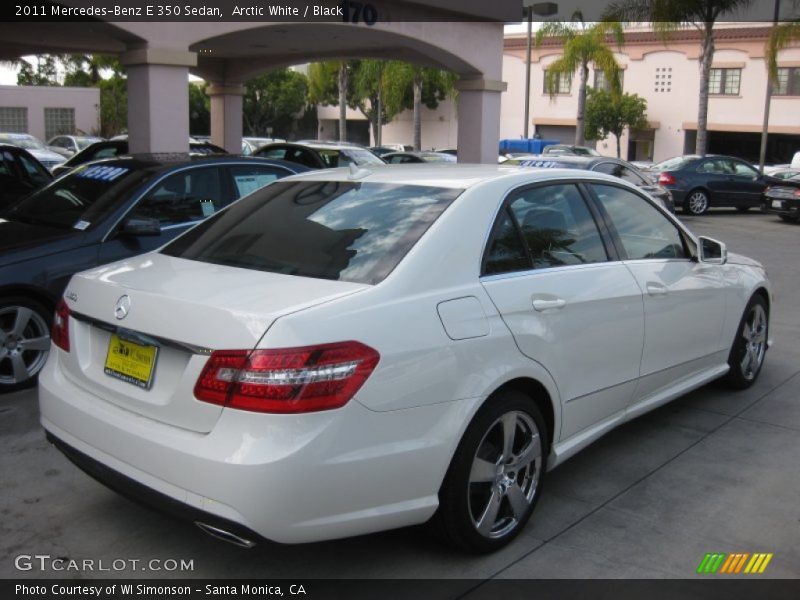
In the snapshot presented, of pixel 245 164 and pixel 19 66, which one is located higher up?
pixel 19 66

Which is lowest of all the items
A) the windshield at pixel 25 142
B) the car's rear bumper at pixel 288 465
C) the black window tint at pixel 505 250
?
the car's rear bumper at pixel 288 465

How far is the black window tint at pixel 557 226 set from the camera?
3.96 metres

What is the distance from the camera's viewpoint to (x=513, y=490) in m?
3.67

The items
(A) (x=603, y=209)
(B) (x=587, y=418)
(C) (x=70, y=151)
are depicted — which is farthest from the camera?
(C) (x=70, y=151)

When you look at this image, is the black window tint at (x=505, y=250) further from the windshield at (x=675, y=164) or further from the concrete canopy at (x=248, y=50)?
the windshield at (x=675, y=164)

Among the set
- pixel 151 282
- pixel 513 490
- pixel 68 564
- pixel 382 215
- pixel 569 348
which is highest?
pixel 382 215

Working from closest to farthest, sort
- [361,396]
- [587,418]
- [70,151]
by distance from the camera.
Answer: [361,396]
[587,418]
[70,151]

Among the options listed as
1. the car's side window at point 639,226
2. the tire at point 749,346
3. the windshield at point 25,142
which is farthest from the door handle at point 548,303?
the windshield at point 25,142

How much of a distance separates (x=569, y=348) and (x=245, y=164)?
3861 mm

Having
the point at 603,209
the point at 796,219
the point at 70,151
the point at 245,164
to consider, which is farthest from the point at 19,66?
the point at 603,209

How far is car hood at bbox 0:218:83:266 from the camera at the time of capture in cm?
553

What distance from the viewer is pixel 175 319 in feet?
10.1

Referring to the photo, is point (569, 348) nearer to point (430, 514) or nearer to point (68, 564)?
point (430, 514)

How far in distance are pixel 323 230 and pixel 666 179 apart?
59.3ft
